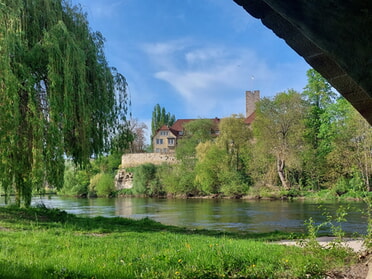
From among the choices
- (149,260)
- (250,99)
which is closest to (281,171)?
(250,99)

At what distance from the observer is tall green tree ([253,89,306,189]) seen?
38.1 m

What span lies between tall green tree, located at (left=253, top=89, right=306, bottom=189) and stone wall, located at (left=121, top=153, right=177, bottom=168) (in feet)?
68.1

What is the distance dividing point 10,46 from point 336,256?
902cm

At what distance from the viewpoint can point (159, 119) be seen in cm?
7769

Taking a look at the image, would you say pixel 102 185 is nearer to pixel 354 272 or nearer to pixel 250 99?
pixel 250 99

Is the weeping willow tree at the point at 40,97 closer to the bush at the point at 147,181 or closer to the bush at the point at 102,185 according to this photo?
the bush at the point at 147,181

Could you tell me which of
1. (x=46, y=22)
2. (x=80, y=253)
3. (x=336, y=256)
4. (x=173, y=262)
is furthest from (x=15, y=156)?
(x=336, y=256)

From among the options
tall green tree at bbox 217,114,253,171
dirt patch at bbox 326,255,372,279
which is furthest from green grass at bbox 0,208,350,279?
tall green tree at bbox 217,114,253,171

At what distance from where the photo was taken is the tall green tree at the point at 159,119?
76.2 m

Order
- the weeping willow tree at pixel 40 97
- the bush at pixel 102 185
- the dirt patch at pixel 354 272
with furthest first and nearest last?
1. the bush at pixel 102 185
2. the weeping willow tree at pixel 40 97
3. the dirt patch at pixel 354 272

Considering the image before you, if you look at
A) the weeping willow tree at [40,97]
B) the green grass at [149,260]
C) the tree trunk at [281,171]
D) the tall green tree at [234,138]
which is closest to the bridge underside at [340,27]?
the green grass at [149,260]

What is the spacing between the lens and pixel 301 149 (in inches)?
1508

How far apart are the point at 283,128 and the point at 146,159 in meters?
27.2

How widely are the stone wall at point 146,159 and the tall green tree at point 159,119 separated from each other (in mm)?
15930
